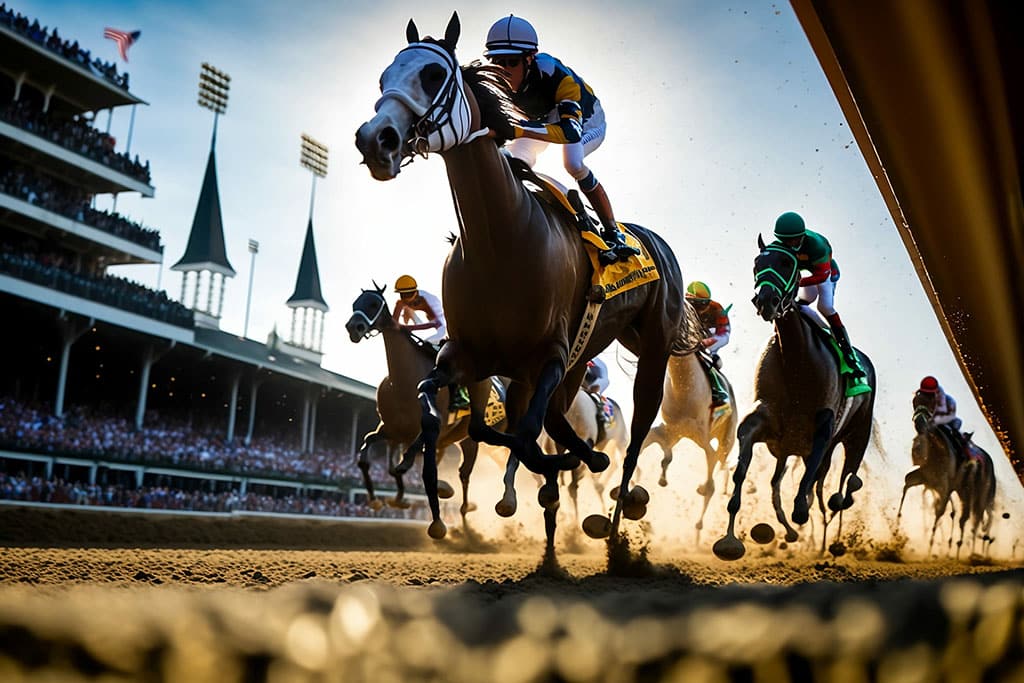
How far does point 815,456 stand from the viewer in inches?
221

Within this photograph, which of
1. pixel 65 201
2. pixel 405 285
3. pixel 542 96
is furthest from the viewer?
pixel 65 201

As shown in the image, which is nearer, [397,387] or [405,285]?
[397,387]

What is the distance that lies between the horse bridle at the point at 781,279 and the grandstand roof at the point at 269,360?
18.0 metres

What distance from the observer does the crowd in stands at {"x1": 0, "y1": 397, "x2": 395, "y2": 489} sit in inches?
682

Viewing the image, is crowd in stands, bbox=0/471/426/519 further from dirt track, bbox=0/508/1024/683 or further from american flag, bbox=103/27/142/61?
american flag, bbox=103/27/142/61

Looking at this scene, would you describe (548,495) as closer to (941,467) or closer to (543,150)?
(543,150)

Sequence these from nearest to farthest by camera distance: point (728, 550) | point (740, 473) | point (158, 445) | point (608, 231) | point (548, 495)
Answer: point (548, 495), point (608, 231), point (728, 550), point (740, 473), point (158, 445)

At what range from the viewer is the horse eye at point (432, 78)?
3.28 metres

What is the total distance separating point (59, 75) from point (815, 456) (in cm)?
2482

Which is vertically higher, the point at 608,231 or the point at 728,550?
the point at 608,231

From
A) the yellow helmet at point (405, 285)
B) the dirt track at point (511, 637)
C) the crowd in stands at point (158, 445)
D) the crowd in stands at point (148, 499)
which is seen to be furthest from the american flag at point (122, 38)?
the dirt track at point (511, 637)

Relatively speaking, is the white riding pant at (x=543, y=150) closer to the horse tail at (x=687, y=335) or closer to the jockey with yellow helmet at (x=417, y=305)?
the horse tail at (x=687, y=335)

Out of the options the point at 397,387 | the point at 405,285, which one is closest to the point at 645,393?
the point at 397,387

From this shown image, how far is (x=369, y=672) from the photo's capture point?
730 mm
